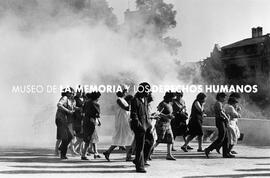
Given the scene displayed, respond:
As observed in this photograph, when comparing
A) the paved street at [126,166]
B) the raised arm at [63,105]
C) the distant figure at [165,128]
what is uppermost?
the raised arm at [63,105]

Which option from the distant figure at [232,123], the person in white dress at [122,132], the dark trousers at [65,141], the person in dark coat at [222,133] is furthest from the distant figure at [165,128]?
the dark trousers at [65,141]

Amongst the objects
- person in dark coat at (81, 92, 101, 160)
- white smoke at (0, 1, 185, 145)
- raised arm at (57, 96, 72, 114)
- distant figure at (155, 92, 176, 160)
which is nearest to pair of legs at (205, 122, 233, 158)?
distant figure at (155, 92, 176, 160)

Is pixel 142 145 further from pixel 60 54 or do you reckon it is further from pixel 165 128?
pixel 60 54

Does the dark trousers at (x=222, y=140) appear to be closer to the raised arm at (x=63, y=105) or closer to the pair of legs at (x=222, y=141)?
the pair of legs at (x=222, y=141)

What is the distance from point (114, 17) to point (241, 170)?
72.5 feet

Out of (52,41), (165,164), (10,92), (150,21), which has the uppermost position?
(150,21)

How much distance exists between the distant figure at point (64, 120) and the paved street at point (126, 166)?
0.36 m

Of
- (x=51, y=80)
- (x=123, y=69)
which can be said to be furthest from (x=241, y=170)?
(x=51, y=80)

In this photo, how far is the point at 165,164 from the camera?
11156mm

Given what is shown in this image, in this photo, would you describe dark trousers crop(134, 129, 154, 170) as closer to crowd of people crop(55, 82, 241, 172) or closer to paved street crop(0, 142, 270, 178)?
crowd of people crop(55, 82, 241, 172)

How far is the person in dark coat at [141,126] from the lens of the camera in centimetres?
981

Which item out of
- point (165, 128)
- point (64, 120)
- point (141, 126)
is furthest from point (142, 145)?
point (64, 120)

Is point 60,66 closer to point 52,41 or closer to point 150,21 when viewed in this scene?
point 52,41

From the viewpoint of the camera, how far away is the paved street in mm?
9438
